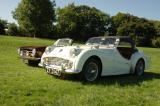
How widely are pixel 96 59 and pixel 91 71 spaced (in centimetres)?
40

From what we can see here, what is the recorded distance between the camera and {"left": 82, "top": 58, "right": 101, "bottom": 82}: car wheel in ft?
31.2

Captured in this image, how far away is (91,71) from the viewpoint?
9.75m

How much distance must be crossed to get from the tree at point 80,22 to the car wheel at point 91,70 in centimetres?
6183

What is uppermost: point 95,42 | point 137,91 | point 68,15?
point 68,15

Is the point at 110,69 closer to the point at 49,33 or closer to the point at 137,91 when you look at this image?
the point at 137,91

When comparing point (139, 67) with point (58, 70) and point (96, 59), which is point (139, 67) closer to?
point (96, 59)

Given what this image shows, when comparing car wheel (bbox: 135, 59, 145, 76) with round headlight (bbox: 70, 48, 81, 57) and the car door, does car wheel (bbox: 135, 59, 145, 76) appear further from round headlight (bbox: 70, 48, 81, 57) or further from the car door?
round headlight (bbox: 70, 48, 81, 57)

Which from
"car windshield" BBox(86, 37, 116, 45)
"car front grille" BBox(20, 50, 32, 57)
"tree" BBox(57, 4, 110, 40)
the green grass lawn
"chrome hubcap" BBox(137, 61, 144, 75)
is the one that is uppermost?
"tree" BBox(57, 4, 110, 40)

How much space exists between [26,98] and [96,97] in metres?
1.55

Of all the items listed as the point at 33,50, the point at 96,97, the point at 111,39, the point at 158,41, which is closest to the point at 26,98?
the point at 96,97

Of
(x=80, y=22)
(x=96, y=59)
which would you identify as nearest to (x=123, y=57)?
(x=96, y=59)

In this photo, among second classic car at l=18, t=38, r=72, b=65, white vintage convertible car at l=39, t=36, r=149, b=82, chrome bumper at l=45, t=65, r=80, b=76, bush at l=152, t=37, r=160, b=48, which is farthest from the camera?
bush at l=152, t=37, r=160, b=48

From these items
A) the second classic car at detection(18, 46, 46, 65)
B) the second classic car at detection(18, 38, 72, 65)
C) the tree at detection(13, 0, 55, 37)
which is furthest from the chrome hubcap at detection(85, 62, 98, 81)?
the tree at detection(13, 0, 55, 37)

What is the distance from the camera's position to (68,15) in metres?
79.1
